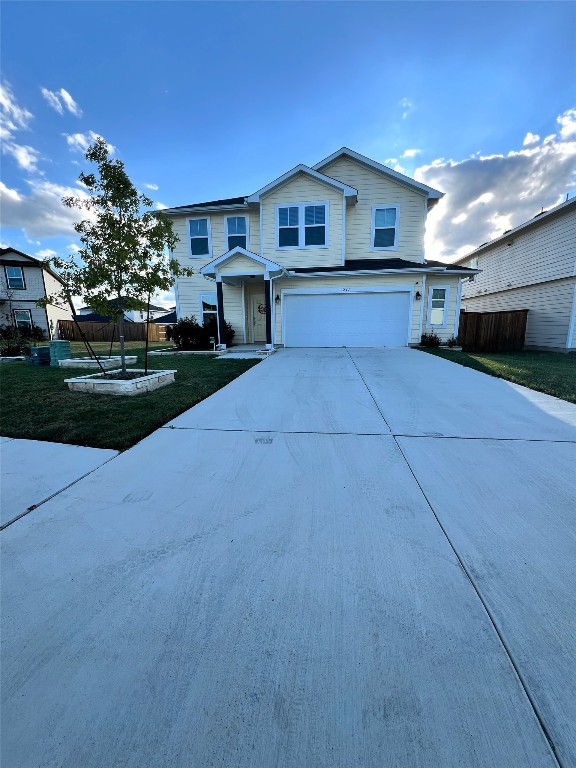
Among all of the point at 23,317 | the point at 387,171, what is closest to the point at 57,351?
the point at 387,171

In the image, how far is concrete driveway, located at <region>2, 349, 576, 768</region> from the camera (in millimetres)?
1031

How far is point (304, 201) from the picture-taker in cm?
1190

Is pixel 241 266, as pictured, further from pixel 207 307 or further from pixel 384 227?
pixel 384 227

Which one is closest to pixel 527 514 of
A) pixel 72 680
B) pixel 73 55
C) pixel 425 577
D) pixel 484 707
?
pixel 425 577

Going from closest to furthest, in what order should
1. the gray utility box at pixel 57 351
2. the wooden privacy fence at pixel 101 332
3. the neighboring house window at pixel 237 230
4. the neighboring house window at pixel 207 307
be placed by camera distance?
the gray utility box at pixel 57 351, the neighboring house window at pixel 237 230, the neighboring house window at pixel 207 307, the wooden privacy fence at pixel 101 332

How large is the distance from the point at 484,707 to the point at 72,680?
1.50 meters

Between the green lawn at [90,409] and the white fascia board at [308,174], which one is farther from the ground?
the white fascia board at [308,174]

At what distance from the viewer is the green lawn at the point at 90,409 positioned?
11.9ft

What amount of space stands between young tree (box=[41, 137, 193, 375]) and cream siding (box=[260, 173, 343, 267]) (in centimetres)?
692

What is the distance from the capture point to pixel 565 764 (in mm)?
958

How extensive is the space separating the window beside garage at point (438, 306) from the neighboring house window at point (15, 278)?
25425 millimetres

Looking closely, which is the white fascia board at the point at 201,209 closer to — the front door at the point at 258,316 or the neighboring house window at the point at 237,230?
the neighboring house window at the point at 237,230

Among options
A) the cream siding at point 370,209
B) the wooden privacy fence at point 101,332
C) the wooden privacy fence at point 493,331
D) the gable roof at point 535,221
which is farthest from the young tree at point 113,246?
the wooden privacy fence at point 101,332

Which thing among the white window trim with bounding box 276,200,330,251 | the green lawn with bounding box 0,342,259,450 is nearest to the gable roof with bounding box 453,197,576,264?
the white window trim with bounding box 276,200,330,251
